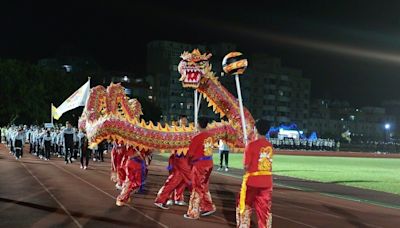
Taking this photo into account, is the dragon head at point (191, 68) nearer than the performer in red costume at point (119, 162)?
Yes

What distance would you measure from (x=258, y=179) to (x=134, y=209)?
171 inches

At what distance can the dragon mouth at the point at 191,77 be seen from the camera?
11406 millimetres

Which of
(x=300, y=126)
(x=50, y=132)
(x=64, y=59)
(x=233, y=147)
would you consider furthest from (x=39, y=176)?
(x=300, y=126)

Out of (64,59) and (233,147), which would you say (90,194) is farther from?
(64,59)

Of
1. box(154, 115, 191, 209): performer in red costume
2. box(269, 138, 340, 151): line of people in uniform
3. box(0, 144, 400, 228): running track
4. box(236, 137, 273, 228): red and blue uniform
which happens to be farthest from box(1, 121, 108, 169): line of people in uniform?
box(269, 138, 340, 151): line of people in uniform

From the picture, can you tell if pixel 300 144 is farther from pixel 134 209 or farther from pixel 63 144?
pixel 134 209

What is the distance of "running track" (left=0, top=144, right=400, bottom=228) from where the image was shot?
30.5 feet

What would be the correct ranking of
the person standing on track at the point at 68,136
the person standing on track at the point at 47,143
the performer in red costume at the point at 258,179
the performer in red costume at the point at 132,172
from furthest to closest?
1. the person standing on track at the point at 47,143
2. the person standing on track at the point at 68,136
3. the performer in red costume at the point at 132,172
4. the performer in red costume at the point at 258,179

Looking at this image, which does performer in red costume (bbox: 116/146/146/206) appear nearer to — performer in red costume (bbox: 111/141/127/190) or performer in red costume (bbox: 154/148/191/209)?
performer in red costume (bbox: 154/148/191/209)

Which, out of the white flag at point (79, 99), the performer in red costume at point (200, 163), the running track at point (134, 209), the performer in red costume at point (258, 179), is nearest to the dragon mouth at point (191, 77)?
the performer in red costume at point (200, 163)

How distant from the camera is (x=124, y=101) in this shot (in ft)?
45.0

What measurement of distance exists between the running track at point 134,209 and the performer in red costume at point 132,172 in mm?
251

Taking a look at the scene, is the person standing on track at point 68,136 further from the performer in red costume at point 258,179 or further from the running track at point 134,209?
the performer in red costume at point 258,179

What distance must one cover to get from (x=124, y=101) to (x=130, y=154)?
2500mm
